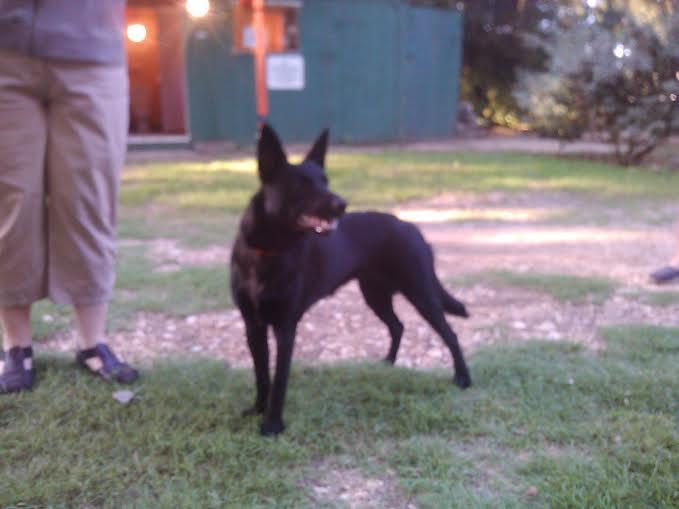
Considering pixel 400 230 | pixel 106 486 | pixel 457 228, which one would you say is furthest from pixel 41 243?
pixel 457 228

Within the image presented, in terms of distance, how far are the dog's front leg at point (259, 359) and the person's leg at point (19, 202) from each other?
91 centimetres

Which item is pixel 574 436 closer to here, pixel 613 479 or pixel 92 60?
pixel 613 479

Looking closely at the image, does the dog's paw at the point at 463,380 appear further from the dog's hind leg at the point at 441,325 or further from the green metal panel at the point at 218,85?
the green metal panel at the point at 218,85

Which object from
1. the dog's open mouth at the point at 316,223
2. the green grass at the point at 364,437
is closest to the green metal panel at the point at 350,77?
the green grass at the point at 364,437

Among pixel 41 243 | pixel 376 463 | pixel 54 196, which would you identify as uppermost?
pixel 54 196

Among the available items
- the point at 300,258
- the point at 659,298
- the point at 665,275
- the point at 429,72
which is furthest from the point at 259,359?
the point at 429,72

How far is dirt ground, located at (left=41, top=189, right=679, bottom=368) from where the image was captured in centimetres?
322

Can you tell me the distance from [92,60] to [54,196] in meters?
0.55

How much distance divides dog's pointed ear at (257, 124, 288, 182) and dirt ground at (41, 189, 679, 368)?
1.15 metres

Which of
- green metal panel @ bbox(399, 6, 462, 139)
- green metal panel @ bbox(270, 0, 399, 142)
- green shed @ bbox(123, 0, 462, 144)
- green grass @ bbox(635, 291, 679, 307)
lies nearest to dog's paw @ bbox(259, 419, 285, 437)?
green grass @ bbox(635, 291, 679, 307)

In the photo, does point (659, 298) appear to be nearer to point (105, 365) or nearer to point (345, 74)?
point (105, 365)

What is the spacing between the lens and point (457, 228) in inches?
227

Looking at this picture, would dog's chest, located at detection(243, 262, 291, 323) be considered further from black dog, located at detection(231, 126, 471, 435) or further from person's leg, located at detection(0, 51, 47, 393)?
person's leg, located at detection(0, 51, 47, 393)

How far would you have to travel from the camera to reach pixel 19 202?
97.7 inches
